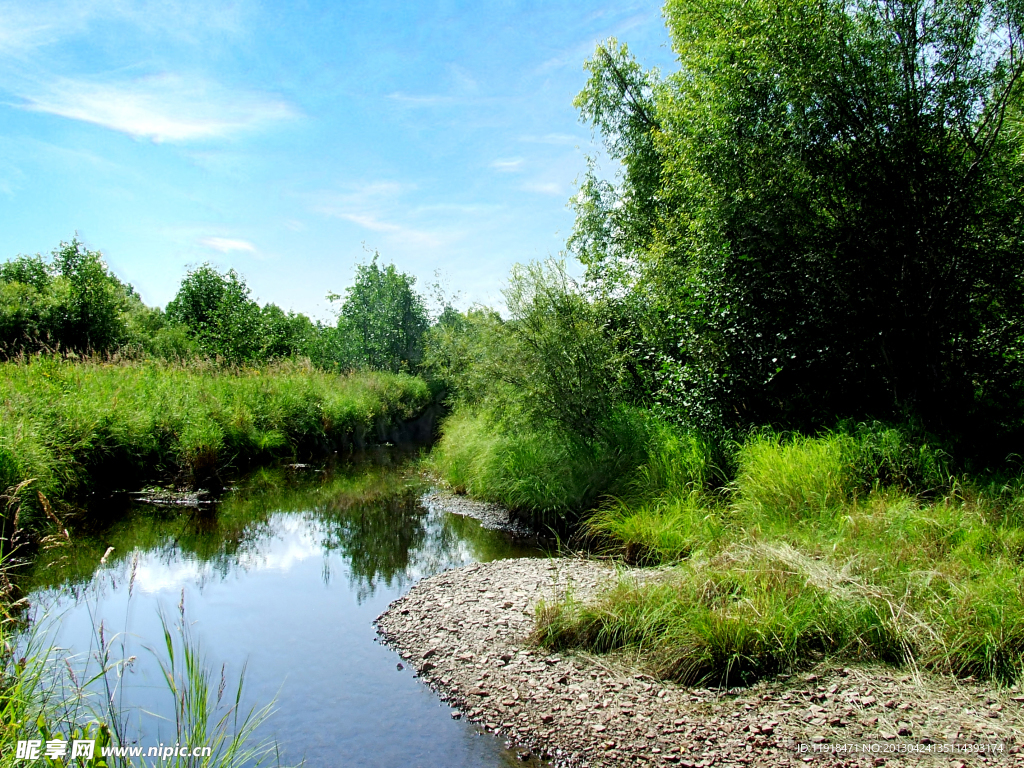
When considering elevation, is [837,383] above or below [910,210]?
below

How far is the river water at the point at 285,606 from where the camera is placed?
160 inches

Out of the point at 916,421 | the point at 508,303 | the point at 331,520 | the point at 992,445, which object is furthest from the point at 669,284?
the point at 331,520

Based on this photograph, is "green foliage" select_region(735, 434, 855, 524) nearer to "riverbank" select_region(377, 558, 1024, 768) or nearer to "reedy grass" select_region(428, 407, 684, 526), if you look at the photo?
"reedy grass" select_region(428, 407, 684, 526)

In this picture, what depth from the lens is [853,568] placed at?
495 centimetres

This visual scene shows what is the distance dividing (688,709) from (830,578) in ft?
5.37

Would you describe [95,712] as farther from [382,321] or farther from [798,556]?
[382,321]

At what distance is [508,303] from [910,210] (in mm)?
5781

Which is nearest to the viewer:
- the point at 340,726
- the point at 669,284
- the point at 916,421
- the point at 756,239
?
the point at 340,726

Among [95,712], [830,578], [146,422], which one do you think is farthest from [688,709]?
[146,422]

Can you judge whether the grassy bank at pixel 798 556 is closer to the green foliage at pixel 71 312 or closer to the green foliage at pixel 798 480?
the green foliage at pixel 798 480

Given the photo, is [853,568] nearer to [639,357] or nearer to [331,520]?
[639,357]

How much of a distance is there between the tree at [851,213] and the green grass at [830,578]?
173 cm

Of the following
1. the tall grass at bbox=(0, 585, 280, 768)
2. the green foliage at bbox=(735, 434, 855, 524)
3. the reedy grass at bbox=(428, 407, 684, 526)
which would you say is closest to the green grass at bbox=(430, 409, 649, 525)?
the reedy grass at bbox=(428, 407, 684, 526)

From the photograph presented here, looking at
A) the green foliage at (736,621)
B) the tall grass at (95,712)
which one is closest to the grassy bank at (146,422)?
the tall grass at (95,712)
